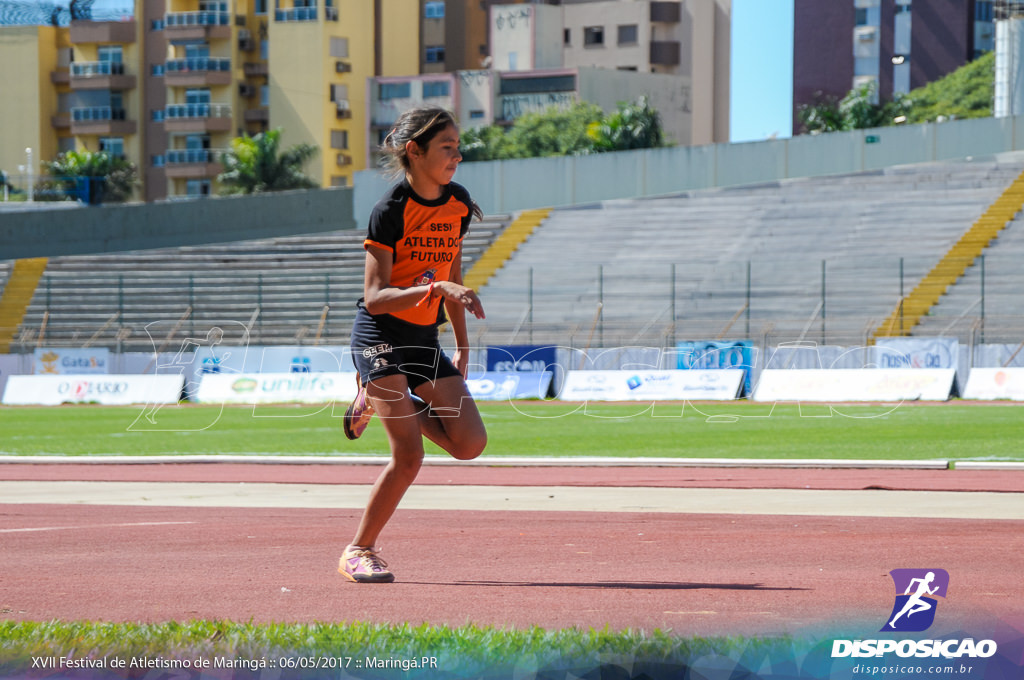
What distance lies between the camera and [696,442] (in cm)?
1970

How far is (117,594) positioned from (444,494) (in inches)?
238

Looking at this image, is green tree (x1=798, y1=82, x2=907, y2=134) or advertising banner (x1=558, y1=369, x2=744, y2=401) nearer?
advertising banner (x1=558, y1=369, x2=744, y2=401)

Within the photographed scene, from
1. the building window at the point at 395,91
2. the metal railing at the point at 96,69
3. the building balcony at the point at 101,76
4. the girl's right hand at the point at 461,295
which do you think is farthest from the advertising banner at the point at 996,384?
the metal railing at the point at 96,69

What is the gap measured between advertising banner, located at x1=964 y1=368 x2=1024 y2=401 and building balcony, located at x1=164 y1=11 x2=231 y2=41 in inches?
2756

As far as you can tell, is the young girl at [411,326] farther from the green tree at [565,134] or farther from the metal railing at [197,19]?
the metal railing at [197,19]

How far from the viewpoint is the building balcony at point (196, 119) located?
89.2m

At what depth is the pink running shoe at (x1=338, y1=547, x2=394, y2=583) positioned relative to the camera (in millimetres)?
6293

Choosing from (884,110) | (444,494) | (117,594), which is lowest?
(444,494)

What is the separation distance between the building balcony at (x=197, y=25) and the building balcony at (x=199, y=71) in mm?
1582

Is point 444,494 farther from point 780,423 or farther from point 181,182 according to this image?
point 181,182

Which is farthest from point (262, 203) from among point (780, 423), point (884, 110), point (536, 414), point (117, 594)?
point (117, 594)

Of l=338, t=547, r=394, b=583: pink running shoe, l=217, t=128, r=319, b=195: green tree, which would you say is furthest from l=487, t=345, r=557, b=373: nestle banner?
l=217, t=128, r=319, b=195: green tree

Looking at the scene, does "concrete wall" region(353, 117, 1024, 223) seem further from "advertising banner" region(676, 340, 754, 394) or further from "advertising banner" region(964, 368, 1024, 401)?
"advertising banner" region(964, 368, 1024, 401)

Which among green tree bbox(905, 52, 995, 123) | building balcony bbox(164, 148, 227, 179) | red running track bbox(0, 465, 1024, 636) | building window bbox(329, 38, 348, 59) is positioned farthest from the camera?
building window bbox(329, 38, 348, 59)
